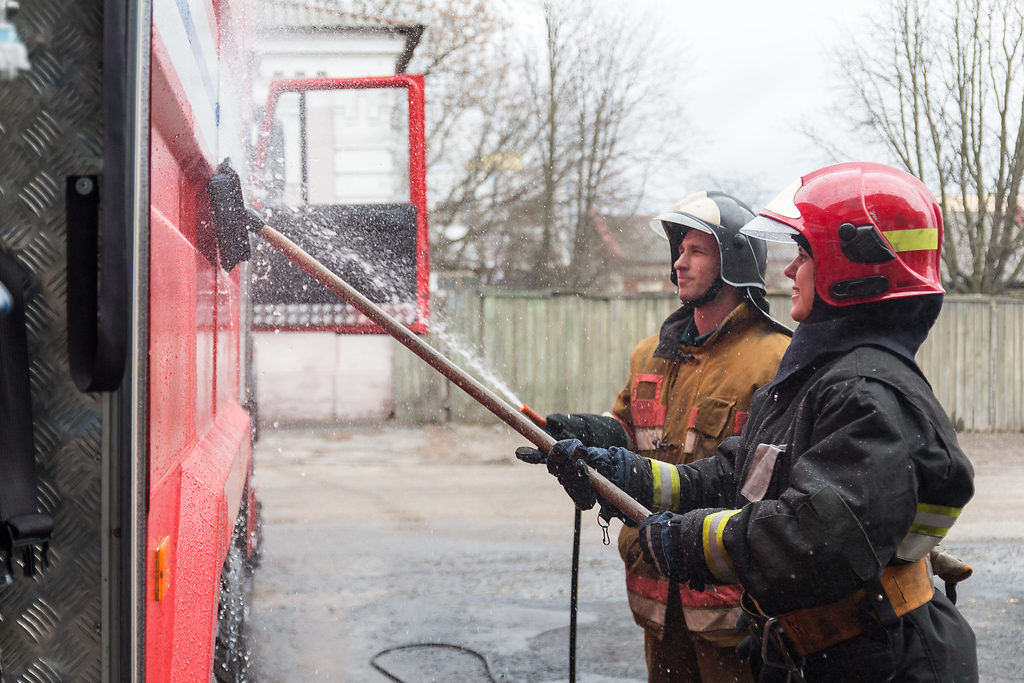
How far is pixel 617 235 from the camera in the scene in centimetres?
1445

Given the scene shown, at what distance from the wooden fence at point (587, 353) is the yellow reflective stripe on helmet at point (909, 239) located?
414 inches

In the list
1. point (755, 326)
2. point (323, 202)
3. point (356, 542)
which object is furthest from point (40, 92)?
point (356, 542)

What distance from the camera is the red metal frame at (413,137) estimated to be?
4863 mm

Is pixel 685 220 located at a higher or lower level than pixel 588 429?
higher

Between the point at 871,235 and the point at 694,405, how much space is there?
0.95 meters

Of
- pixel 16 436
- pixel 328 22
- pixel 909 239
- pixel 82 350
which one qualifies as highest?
pixel 328 22

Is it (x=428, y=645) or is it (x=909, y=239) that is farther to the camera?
(x=428, y=645)

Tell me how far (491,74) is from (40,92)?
42.0 ft

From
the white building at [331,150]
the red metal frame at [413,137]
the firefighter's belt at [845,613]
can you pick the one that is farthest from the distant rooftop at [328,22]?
the firefighter's belt at [845,613]

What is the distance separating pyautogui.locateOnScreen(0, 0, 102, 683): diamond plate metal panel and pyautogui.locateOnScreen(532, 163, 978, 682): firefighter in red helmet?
1.08 metres

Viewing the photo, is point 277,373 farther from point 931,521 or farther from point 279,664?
point 931,521

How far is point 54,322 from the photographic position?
51.5 inches

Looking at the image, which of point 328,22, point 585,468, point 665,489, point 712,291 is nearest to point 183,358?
point 585,468

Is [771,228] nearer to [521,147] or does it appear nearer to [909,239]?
[909,239]
